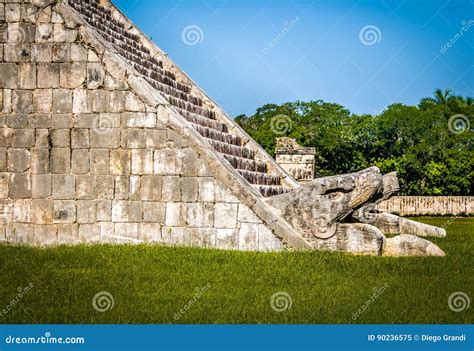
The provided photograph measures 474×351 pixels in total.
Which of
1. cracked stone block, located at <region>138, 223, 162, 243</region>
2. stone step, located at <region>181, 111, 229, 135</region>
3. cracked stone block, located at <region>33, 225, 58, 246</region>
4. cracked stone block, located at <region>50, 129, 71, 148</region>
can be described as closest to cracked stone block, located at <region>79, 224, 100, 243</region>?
cracked stone block, located at <region>33, 225, 58, 246</region>

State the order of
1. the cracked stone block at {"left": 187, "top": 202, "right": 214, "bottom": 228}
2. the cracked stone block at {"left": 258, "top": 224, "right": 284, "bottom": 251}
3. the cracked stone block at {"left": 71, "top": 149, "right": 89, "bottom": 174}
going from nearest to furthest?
the cracked stone block at {"left": 258, "top": 224, "right": 284, "bottom": 251} < the cracked stone block at {"left": 187, "top": 202, "right": 214, "bottom": 228} < the cracked stone block at {"left": 71, "top": 149, "right": 89, "bottom": 174}

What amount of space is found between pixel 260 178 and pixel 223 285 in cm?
543

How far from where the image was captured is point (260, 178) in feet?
48.5

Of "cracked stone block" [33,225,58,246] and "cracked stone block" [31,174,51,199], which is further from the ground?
"cracked stone block" [31,174,51,199]

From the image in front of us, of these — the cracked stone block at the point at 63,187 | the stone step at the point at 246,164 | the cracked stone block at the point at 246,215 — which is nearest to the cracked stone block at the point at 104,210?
the cracked stone block at the point at 63,187

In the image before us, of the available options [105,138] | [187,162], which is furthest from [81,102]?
[187,162]

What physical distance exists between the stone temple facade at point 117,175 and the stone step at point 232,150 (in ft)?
0.30

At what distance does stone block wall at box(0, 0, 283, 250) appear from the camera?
41.1ft

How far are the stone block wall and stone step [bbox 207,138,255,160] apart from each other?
1614 millimetres

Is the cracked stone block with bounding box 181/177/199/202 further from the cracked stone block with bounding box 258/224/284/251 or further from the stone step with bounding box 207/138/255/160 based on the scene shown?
the stone step with bounding box 207/138/255/160

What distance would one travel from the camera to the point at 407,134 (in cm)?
4466

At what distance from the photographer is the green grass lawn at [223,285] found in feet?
26.2

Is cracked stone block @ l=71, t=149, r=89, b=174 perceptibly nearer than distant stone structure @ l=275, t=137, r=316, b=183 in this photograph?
Yes

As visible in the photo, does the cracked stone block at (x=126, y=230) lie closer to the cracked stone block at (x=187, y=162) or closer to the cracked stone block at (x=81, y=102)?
the cracked stone block at (x=187, y=162)
